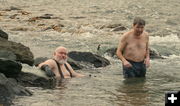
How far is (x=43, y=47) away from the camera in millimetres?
16016

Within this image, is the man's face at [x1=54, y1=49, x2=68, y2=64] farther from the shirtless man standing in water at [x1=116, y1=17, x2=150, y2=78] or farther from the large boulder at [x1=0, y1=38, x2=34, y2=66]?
the shirtless man standing in water at [x1=116, y1=17, x2=150, y2=78]

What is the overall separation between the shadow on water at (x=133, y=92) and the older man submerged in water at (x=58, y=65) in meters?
1.39

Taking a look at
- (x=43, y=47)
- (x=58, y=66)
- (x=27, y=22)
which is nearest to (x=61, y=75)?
(x=58, y=66)

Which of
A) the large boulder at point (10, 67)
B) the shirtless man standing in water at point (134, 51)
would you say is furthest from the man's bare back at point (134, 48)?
the large boulder at point (10, 67)

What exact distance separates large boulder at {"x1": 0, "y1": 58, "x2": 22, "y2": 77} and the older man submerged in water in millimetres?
1027

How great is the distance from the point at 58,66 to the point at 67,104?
2909mm

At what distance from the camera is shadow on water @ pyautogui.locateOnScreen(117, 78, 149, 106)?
24.0 ft

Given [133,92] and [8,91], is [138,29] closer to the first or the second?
[133,92]

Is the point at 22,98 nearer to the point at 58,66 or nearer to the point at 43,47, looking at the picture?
the point at 58,66

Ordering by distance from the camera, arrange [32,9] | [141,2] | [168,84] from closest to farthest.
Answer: [168,84]
[32,9]
[141,2]

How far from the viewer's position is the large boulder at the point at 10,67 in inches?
321

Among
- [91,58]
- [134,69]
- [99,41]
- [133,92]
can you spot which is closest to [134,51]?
[134,69]

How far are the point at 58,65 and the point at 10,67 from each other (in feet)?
5.75

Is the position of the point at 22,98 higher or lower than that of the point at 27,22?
higher
